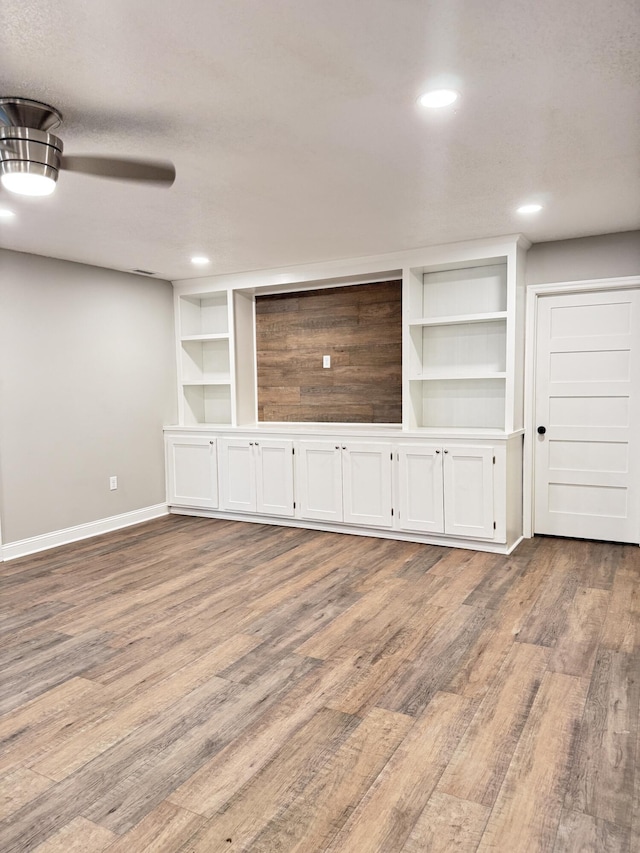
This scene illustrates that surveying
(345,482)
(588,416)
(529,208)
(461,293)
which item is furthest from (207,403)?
(529,208)

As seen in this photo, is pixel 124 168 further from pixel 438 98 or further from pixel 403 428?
pixel 403 428

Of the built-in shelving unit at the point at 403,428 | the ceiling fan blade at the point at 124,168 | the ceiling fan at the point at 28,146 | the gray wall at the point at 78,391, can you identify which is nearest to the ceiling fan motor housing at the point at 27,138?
the ceiling fan at the point at 28,146

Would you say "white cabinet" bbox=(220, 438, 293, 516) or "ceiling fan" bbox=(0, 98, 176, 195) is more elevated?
"ceiling fan" bbox=(0, 98, 176, 195)

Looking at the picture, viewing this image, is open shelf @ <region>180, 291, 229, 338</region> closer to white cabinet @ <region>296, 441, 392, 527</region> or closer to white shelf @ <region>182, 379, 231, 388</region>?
white shelf @ <region>182, 379, 231, 388</region>

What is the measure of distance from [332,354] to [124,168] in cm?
303

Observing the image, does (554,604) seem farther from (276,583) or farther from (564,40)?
(564,40)

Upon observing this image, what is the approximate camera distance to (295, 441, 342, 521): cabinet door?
5086mm

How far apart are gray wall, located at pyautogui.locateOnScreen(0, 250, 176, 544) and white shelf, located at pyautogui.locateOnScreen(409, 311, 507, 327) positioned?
2.62 metres

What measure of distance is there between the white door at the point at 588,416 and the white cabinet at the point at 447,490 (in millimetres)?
674

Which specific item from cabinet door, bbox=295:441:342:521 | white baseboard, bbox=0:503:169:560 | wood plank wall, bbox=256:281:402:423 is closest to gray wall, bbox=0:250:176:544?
white baseboard, bbox=0:503:169:560

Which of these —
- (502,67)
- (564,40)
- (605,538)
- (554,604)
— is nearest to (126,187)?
(502,67)

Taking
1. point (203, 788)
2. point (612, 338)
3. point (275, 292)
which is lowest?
point (203, 788)

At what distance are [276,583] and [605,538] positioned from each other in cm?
262

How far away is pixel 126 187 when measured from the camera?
10.1 ft
